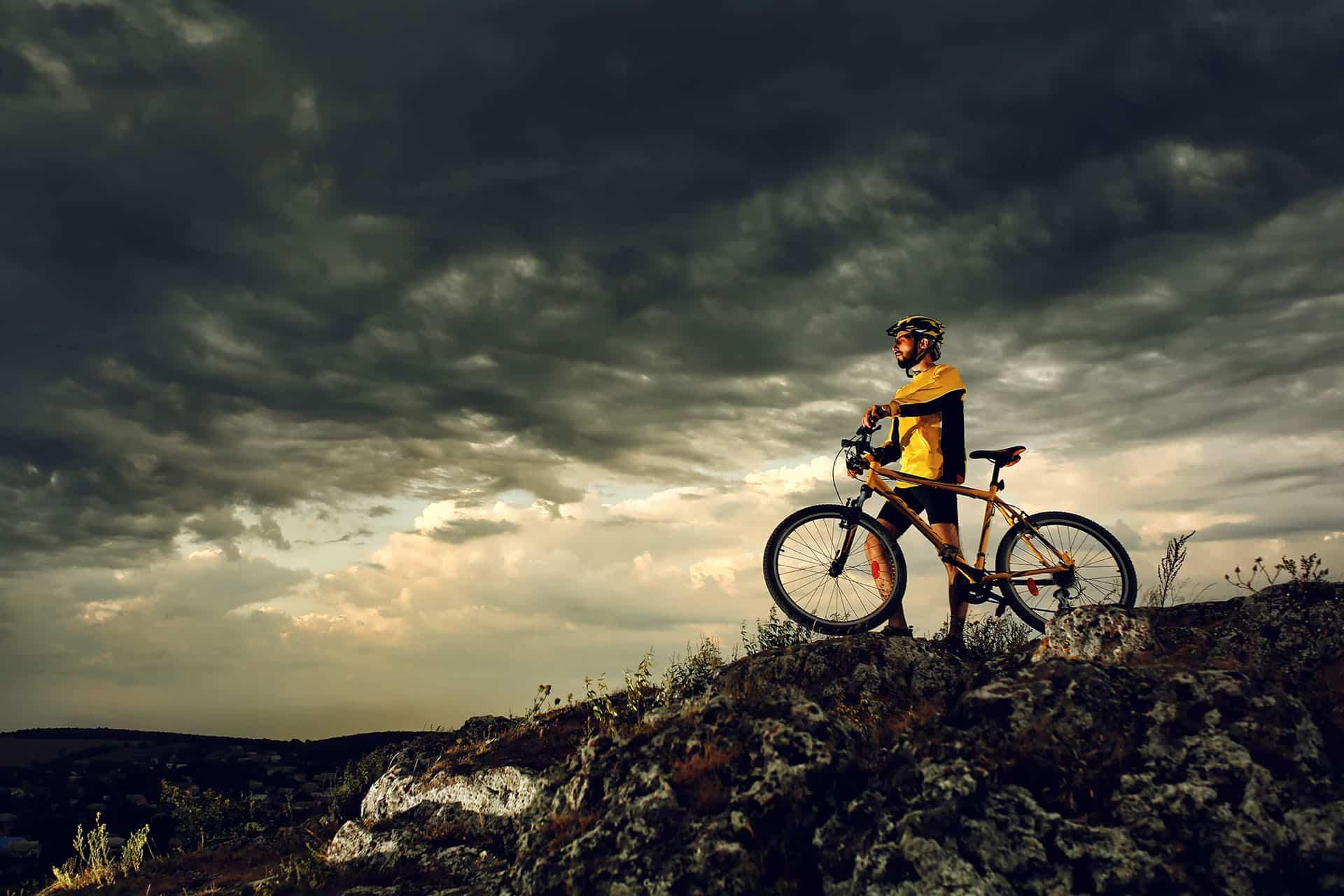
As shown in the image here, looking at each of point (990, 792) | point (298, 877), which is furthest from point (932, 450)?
point (298, 877)

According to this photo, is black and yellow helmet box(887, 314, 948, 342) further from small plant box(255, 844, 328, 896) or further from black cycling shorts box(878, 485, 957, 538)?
small plant box(255, 844, 328, 896)

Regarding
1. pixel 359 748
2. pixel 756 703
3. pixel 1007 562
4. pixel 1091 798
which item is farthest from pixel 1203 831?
pixel 359 748

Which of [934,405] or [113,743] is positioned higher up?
[934,405]

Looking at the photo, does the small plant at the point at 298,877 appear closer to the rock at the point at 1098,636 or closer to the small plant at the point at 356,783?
the small plant at the point at 356,783

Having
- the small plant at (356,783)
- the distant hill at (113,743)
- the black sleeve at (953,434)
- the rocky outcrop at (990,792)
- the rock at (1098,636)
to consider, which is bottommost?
the distant hill at (113,743)

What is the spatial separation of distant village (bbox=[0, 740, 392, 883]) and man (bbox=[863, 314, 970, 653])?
41.4 ft

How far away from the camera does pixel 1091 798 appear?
17.7ft

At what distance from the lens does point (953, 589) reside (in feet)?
32.3

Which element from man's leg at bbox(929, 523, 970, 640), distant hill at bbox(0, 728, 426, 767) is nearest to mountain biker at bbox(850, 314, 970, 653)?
man's leg at bbox(929, 523, 970, 640)

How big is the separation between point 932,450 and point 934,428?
283 millimetres

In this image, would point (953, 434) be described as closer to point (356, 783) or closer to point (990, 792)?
point (990, 792)

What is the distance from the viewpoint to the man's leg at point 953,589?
9.81m

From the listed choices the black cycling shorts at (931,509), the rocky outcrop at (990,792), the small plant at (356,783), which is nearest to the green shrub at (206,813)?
the small plant at (356,783)

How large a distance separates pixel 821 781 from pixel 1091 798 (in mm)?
1796
